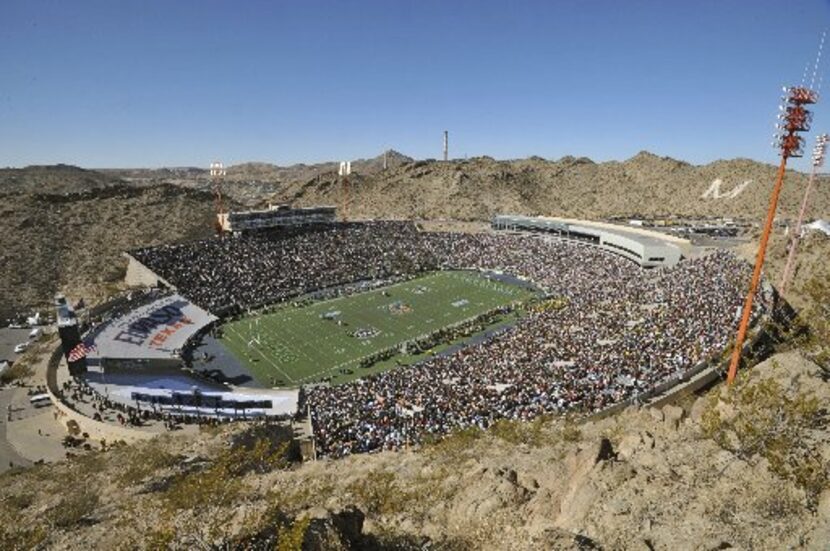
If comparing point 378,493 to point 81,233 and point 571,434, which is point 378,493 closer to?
point 571,434

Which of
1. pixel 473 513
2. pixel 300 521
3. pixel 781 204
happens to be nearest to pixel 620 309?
pixel 473 513

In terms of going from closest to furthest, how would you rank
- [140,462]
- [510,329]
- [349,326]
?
[140,462] < [510,329] < [349,326]

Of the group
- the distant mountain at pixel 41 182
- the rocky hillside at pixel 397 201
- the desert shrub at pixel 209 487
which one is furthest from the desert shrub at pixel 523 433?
the distant mountain at pixel 41 182

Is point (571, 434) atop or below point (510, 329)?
atop

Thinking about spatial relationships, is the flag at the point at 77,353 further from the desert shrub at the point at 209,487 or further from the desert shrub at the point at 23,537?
the desert shrub at the point at 23,537

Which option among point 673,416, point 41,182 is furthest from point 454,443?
point 41,182

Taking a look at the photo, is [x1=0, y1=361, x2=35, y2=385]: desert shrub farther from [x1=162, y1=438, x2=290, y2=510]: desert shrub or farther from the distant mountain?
the distant mountain
